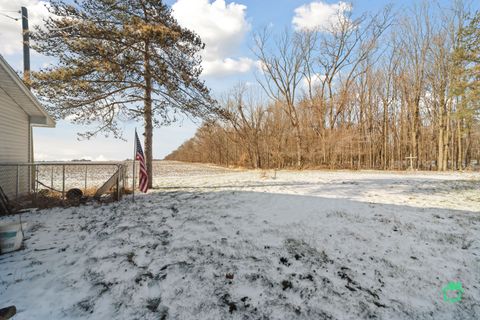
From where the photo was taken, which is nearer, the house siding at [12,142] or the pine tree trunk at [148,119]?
the house siding at [12,142]

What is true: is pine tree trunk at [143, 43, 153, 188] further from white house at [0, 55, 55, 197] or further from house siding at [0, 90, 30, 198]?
house siding at [0, 90, 30, 198]

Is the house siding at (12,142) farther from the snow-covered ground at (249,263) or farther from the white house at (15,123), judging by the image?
the snow-covered ground at (249,263)

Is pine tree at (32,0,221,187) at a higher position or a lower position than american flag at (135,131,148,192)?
higher

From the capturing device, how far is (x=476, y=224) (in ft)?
16.0

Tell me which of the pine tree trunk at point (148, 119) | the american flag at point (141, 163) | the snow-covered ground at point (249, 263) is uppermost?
the pine tree trunk at point (148, 119)

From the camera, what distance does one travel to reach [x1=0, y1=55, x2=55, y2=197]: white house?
275 inches

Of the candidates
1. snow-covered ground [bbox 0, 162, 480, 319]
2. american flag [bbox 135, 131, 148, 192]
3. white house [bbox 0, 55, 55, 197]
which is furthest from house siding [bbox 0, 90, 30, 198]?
american flag [bbox 135, 131, 148, 192]

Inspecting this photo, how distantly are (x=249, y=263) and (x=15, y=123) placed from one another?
399 inches

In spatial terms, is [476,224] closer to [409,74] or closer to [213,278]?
[213,278]

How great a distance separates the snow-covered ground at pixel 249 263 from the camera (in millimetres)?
2615

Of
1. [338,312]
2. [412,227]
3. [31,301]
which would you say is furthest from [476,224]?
[31,301]

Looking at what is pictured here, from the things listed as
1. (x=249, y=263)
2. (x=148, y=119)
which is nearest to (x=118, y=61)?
(x=148, y=119)

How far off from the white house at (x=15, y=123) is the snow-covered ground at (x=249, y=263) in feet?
10.1

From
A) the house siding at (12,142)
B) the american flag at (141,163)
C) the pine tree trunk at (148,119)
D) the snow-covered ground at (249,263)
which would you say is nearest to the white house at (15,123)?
the house siding at (12,142)
